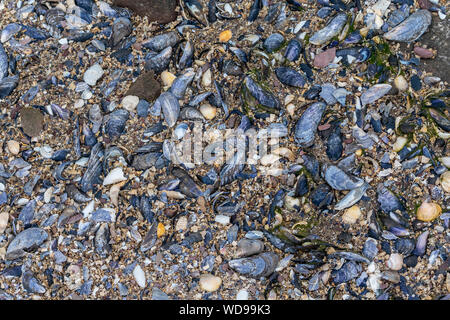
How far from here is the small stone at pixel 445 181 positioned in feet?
8.18

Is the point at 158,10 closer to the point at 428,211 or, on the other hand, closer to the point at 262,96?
the point at 262,96

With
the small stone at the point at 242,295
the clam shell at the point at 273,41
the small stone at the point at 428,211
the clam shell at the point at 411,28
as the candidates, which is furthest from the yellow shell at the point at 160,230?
the clam shell at the point at 411,28

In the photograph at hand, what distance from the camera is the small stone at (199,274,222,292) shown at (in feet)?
8.02

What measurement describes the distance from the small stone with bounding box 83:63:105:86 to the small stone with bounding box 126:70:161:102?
8.7 inches

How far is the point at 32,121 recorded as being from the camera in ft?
8.80

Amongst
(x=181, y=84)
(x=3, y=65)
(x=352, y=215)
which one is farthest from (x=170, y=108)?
(x=352, y=215)

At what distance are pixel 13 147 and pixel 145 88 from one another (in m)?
0.90

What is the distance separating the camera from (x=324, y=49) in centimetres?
267

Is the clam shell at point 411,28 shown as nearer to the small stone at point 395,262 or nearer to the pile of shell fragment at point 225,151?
the pile of shell fragment at point 225,151

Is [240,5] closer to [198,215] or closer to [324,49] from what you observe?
[324,49]

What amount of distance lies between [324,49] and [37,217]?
2.03m

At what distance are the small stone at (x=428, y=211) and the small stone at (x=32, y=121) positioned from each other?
234cm

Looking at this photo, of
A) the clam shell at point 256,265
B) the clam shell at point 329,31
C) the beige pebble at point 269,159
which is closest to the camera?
the clam shell at point 256,265

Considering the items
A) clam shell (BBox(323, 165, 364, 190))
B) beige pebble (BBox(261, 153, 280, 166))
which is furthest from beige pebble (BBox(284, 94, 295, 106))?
clam shell (BBox(323, 165, 364, 190))
